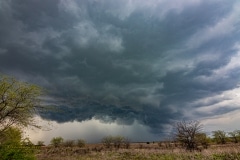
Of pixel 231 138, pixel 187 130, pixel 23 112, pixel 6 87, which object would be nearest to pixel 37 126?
pixel 23 112

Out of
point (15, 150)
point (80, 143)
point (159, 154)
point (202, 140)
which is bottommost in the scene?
point (15, 150)

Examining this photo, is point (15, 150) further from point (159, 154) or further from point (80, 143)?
point (80, 143)

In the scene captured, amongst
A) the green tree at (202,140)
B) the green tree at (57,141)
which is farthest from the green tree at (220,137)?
the green tree at (57,141)

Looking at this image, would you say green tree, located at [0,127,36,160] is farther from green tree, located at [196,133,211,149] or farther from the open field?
green tree, located at [196,133,211,149]

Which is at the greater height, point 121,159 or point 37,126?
point 37,126

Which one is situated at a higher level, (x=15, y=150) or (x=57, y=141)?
(x=57, y=141)

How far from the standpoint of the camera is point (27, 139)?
62.2 feet

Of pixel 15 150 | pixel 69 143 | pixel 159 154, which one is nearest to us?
pixel 15 150

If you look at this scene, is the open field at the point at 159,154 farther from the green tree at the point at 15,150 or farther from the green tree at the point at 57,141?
the green tree at the point at 57,141

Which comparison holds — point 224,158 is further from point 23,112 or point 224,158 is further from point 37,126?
point 23,112

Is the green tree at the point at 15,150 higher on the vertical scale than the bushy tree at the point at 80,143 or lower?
lower

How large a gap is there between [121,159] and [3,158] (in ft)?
66.5

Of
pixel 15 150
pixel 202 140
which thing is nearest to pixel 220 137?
pixel 202 140

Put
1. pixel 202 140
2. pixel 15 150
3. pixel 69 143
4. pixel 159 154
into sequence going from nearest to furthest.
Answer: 1. pixel 15 150
2. pixel 159 154
3. pixel 202 140
4. pixel 69 143
